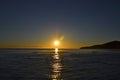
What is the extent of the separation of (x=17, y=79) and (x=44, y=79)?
3.34 metres

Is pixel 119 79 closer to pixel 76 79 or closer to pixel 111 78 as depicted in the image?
pixel 111 78

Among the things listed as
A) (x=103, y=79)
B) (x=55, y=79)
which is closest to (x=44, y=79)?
(x=55, y=79)

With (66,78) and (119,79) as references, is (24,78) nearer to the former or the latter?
(66,78)

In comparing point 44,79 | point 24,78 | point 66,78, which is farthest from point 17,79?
point 66,78

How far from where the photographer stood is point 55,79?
93.0ft

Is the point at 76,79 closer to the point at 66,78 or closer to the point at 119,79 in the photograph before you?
the point at 66,78

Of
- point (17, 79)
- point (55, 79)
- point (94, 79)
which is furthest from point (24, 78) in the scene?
point (94, 79)

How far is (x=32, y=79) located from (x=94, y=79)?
7731 millimetres

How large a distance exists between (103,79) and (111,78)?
1263mm

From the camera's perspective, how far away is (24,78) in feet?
93.4

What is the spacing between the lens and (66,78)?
28875mm

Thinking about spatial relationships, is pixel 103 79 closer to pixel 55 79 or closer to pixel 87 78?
pixel 87 78

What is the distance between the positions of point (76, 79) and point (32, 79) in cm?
550

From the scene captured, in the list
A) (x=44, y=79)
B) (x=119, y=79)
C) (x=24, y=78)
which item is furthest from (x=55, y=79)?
(x=119, y=79)
